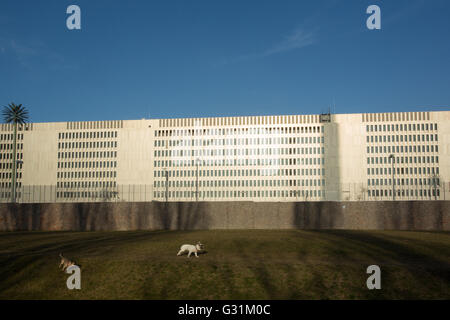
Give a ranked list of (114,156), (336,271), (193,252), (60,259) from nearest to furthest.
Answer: (336,271) < (60,259) < (193,252) < (114,156)

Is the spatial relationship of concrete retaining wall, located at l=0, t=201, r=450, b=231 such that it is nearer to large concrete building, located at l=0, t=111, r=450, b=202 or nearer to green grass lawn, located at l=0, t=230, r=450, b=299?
green grass lawn, located at l=0, t=230, r=450, b=299

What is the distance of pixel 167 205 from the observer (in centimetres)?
4069

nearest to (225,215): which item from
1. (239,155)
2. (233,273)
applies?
(233,273)

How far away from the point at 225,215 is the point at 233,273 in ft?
73.8

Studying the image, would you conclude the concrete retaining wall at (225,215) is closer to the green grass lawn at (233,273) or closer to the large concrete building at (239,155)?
the green grass lawn at (233,273)

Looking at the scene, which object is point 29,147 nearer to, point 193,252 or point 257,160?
point 257,160

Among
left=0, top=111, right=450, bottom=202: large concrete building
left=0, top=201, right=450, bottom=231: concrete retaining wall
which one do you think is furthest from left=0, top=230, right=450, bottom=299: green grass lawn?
left=0, top=111, right=450, bottom=202: large concrete building

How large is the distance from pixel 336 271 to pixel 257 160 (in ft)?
373

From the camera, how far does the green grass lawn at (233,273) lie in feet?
51.5

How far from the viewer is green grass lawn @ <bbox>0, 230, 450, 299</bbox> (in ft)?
51.5

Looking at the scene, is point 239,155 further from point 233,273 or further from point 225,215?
point 233,273

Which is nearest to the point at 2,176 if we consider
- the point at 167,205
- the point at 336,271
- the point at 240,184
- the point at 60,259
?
the point at 240,184

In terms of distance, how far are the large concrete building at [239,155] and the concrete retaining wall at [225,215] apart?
261ft

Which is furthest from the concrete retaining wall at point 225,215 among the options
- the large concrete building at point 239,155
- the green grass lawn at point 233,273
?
the large concrete building at point 239,155
